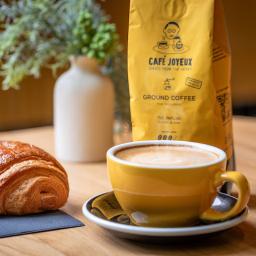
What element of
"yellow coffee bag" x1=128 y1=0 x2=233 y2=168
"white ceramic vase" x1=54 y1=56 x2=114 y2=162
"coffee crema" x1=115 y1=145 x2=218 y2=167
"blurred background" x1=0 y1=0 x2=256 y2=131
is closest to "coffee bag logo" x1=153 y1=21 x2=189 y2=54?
"yellow coffee bag" x1=128 y1=0 x2=233 y2=168

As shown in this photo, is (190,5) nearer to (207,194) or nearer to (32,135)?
(207,194)

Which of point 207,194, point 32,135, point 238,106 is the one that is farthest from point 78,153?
point 238,106

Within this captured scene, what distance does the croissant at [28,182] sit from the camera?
3.12ft

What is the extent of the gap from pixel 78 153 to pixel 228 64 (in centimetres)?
47

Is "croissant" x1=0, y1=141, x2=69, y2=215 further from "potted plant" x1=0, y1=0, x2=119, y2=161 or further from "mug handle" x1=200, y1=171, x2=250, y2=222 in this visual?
"potted plant" x1=0, y1=0, x2=119, y2=161

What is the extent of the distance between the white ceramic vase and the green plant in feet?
0.11

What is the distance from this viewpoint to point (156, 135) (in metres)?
1.02

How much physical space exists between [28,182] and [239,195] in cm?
33

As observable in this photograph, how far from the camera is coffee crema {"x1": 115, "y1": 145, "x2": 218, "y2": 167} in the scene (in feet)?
2.71

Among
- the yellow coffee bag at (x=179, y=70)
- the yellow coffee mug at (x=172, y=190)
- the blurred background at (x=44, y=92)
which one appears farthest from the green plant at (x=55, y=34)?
the blurred background at (x=44, y=92)

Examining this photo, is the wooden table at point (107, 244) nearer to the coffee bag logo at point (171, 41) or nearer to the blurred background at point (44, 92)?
the coffee bag logo at point (171, 41)

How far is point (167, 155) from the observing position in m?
0.86

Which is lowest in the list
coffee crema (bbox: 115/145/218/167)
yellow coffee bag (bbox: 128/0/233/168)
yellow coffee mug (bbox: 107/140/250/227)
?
yellow coffee mug (bbox: 107/140/250/227)

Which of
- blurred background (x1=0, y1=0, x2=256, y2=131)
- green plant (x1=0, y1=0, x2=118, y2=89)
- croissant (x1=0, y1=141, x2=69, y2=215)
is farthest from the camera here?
blurred background (x1=0, y1=0, x2=256, y2=131)
